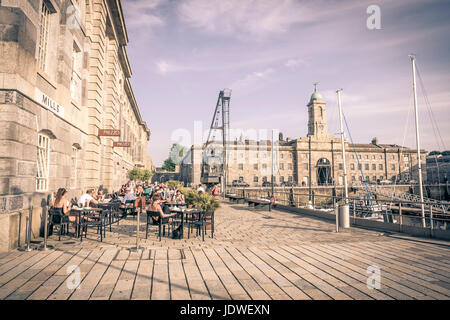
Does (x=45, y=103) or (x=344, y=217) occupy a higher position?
(x=45, y=103)

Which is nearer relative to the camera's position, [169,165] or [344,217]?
[344,217]

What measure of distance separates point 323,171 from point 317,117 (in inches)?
628

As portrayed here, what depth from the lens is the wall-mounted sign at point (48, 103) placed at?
7.68 meters

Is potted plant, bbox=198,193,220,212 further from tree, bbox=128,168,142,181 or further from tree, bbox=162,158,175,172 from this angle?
tree, bbox=162,158,175,172

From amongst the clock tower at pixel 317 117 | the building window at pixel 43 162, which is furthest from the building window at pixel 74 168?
the clock tower at pixel 317 117

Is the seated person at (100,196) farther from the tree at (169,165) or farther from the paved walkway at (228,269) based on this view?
the tree at (169,165)

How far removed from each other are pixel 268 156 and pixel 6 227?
67288mm

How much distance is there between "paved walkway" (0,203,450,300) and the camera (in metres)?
3.82

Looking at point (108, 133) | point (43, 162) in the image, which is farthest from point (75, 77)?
point (43, 162)

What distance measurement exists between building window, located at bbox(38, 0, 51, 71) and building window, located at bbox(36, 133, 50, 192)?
2.39 meters

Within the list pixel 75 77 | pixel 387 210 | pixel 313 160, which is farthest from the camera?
pixel 313 160

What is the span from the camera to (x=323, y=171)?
242 feet

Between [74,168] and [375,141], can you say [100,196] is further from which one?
[375,141]
